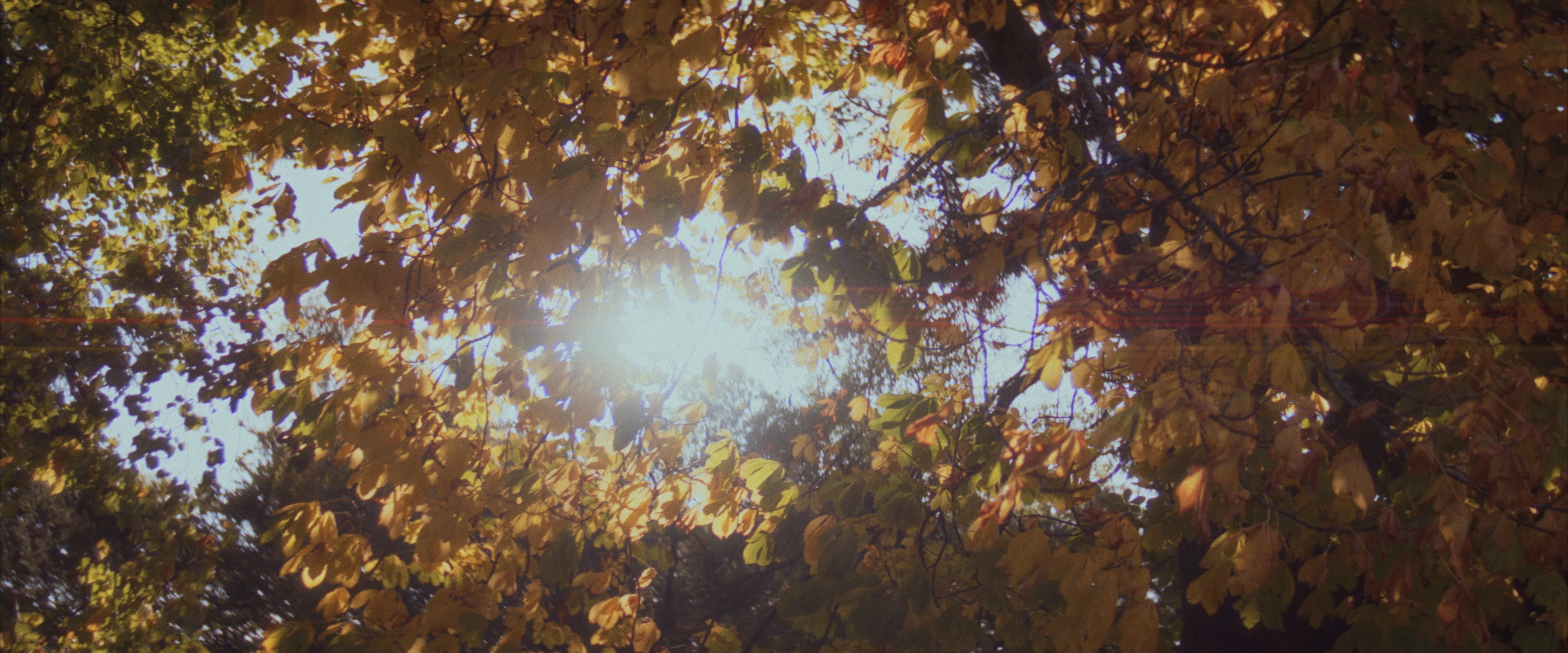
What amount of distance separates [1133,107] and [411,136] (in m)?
2.49

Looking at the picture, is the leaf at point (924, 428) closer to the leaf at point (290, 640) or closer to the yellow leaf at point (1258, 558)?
the yellow leaf at point (1258, 558)

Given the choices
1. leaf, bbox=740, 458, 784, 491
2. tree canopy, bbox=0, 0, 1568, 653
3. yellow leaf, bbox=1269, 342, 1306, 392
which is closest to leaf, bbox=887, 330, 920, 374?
tree canopy, bbox=0, 0, 1568, 653

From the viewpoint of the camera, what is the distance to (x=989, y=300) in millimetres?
4488

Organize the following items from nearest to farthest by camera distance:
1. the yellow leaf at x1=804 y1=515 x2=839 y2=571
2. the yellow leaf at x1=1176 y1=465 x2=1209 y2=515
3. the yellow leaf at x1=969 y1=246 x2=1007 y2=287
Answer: the yellow leaf at x1=1176 y1=465 x2=1209 y2=515 < the yellow leaf at x1=969 y1=246 x2=1007 y2=287 < the yellow leaf at x1=804 y1=515 x2=839 y2=571

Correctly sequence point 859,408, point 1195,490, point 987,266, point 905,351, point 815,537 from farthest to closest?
point 859,408, point 815,537, point 905,351, point 987,266, point 1195,490

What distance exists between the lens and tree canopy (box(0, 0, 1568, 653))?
1.90 m

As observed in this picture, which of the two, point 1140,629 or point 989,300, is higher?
point 989,300

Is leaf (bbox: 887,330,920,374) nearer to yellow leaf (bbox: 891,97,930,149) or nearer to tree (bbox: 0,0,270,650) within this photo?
yellow leaf (bbox: 891,97,930,149)

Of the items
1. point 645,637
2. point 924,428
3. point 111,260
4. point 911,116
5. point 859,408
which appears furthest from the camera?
point 111,260

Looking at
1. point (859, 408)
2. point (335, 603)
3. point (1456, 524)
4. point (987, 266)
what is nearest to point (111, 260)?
point (335, 603)

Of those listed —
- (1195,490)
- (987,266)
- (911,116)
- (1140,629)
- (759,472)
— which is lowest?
(1140,629)

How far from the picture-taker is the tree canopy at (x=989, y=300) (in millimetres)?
1896

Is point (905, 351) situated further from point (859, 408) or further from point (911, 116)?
point (859, 408)

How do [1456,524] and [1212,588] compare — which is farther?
[1212,588]
